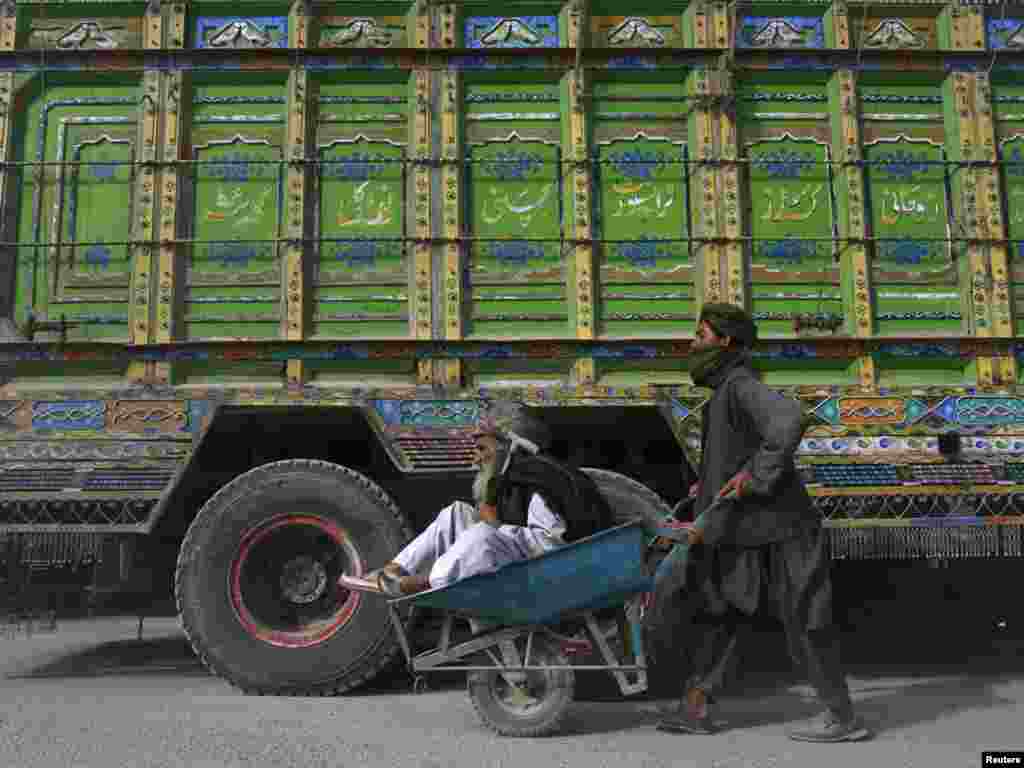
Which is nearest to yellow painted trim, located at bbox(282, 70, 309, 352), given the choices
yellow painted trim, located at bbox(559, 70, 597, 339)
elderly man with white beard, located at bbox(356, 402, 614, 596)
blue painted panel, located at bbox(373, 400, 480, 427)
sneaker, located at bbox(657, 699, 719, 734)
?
blue painted panel, located at bbox(373, 400, 480, 427)

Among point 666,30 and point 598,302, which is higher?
point 666,30

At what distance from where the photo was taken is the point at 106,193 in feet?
16.1

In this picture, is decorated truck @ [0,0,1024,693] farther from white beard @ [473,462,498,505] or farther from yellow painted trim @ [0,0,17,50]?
white beard @ [473,462,498,505]

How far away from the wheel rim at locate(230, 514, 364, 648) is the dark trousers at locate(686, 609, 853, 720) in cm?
159

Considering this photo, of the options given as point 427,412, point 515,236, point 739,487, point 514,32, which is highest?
point 514,32

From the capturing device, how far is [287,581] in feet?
14.9

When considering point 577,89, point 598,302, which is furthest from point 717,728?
point 577,89

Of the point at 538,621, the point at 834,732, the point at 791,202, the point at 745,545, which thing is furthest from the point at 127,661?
the point at 791,202

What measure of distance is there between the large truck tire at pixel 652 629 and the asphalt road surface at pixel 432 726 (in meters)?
0.11

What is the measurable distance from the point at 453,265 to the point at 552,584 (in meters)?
1.87

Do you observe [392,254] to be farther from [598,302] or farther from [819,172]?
[819,172]

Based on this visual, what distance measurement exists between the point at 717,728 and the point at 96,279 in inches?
143

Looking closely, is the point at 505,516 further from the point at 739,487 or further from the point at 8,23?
the point at 8,23

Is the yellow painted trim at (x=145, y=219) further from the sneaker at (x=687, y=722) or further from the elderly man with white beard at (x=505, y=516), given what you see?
the sneaker at (x=687, y=722)
